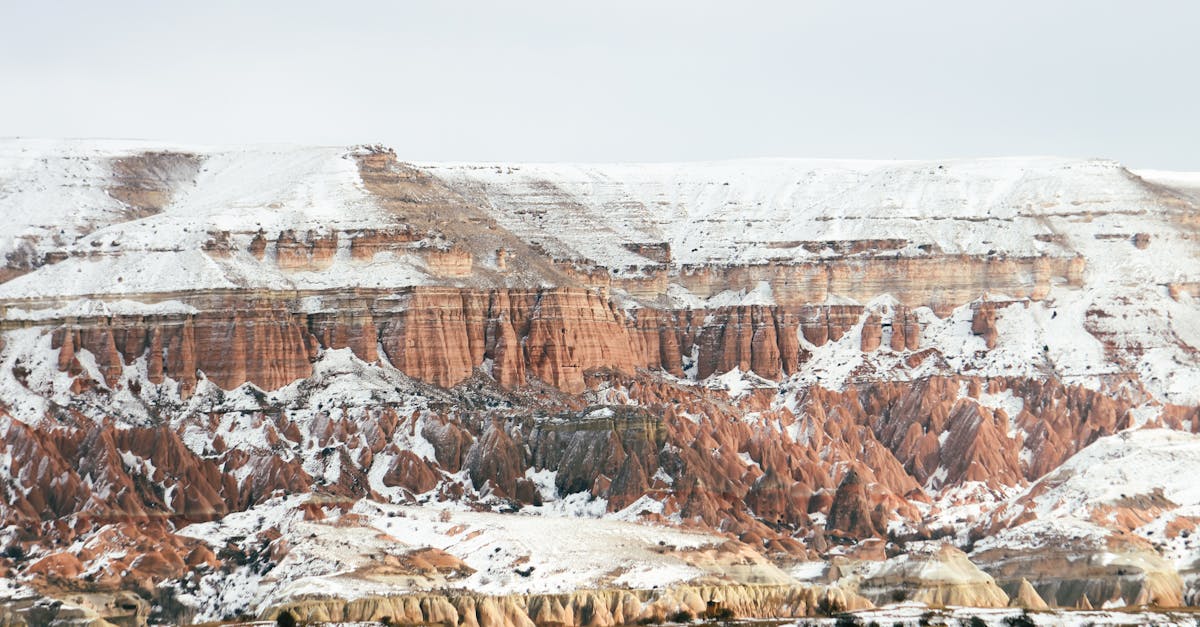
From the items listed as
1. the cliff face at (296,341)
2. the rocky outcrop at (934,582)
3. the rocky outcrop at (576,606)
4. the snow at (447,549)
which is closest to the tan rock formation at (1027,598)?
the rocky outcrop at (934,582)

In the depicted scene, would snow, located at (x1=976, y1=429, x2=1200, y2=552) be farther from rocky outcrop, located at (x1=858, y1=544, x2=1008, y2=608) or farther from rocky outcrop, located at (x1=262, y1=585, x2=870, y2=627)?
rocky outcrop, located at (x1=262, y1=585, x2=870, y2=627)

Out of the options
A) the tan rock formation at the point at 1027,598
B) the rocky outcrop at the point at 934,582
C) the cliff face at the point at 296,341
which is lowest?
the tan rock formation at the point at 1027,598

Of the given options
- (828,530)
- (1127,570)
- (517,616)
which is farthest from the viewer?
(828,530)

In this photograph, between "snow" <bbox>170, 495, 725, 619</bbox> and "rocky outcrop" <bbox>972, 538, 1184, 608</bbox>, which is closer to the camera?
"snow" <bbox>170, 495, 725, 619</bbox>

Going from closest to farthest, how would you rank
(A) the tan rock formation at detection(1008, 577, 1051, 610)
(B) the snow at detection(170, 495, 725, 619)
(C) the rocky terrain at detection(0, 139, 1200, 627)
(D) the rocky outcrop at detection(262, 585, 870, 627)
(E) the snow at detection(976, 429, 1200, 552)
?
1. (D) the rocky outcrop at detection(262, 585, 870, 627)
2. (B) the snow at detection(170, 495, 725, 619)
3. (C) the rocky terrain at detection(0, 139, 1200, 627)
4. (A) the tan rock formation at detection(1008, 577, 1051, 610)
5. (E) the snow at detection(976, 429, 1200, 552)

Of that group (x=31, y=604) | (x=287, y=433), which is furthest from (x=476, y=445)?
(x=31, y=604)

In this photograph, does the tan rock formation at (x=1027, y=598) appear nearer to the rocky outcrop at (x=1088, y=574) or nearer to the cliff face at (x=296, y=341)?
the rocky outcrop at (x=1088, y=574)

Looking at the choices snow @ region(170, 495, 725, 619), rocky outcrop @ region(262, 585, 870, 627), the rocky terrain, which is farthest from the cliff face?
rocky outcrop @ region(262, 585, 870, 627)

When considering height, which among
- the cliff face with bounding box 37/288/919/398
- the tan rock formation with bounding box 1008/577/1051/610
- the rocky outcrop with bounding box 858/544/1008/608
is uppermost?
the cliff face with bounding box 37/288/919/398

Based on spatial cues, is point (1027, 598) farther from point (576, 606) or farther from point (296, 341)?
point (296, 341)

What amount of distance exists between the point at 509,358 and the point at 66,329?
27.7 metres

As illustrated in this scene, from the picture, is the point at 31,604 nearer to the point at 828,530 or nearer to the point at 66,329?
the point at 66,329

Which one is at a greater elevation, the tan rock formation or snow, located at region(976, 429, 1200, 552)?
snow, located at region(976, 429, 1200, 552)

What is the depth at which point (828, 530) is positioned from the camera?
18438cm
